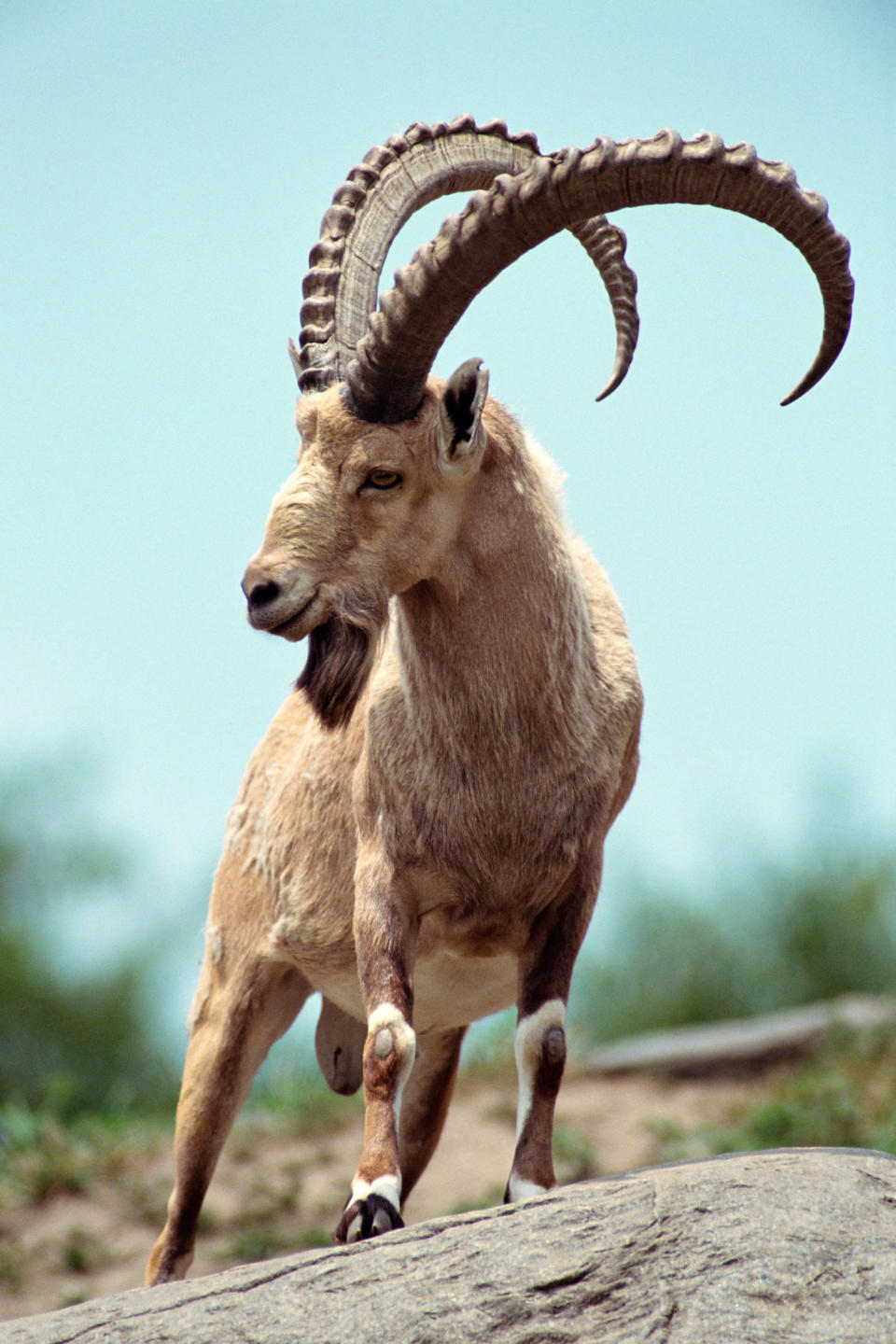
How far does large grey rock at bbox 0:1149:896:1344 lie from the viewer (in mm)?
3201

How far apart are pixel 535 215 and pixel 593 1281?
9.19 feet

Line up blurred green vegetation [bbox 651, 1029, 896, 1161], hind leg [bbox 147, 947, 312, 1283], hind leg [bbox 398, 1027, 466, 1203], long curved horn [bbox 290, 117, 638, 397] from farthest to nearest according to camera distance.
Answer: blurred green vegetation [bbox 651, 1029, 896, 1161], hind leg [bbox 398, 1027, 466, 1203], hind leg [bbox 147, 947, 312, 1283], long curved horn [bbox 290, 117, 638, 397]

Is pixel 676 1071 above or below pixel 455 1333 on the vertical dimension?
below

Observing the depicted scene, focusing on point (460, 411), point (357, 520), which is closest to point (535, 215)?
point (460, 411)

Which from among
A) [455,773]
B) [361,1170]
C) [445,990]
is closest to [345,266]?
[455,773]

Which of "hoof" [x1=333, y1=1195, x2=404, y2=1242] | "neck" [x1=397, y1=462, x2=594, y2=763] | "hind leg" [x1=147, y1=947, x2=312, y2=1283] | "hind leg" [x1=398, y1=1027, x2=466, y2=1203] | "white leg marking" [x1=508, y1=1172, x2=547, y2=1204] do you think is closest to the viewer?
"hoof" [x1=333, y1=1195, x2=404, y2=1242]

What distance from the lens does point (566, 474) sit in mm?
5016

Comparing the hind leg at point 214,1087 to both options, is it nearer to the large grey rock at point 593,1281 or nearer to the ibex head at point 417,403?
the ibex head at point 417,403

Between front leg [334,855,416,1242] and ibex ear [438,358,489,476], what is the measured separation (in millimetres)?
1237

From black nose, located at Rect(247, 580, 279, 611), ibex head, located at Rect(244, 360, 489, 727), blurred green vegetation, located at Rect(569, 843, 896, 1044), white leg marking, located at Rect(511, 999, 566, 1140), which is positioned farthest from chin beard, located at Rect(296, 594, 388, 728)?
blurred green vegetation, located at Rect(569, 843, 896, 1044)

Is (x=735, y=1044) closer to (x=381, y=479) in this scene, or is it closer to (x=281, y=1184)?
(x=281, y=1184)

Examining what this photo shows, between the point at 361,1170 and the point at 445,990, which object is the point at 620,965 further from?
the point at 361,1170

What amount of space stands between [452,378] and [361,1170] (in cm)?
224

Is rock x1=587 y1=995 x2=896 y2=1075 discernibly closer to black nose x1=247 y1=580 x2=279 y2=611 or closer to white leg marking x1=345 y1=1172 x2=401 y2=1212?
white leg marking x1=345 y1=1172 x2=401 y2=1212
